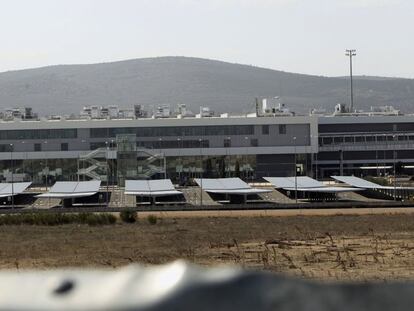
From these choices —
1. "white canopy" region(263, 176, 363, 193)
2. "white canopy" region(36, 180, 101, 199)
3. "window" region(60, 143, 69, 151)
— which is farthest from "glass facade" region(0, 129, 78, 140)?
"white canopy" region(263, 176, 363, 193)

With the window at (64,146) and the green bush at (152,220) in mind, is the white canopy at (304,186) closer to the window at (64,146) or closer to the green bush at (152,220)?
the green bush at (152,220)

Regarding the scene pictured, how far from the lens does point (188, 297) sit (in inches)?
121

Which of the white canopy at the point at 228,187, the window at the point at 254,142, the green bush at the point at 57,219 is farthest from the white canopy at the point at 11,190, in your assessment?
the window at the point at 254,142

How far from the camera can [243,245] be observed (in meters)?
34.6

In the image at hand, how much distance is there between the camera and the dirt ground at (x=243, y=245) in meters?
26.0

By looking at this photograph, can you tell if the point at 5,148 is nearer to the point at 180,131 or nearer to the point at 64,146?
the point at 64,146

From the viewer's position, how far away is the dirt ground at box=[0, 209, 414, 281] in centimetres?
2603

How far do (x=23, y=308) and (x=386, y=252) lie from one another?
28.6 metres

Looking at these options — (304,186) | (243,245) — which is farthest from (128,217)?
(304,186)

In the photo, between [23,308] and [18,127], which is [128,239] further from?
[18,127]

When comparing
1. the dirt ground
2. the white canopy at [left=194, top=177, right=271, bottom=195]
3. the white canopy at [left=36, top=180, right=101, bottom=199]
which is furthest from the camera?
the white canopy at [left=194, top=177, right=271, bottom=195]

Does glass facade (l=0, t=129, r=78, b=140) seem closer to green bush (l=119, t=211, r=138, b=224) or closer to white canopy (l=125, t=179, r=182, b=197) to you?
white canopy (l=125, t=179, r=182, b=197)

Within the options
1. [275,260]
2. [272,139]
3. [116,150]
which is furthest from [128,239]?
[272,139]

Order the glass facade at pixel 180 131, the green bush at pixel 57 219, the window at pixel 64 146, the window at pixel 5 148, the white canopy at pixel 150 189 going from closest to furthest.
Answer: the green bush at pixel 57 219
the white canopy at pixel 150 189
the window at pixel 5 148
the window at pixel 64 146
the glass facade at pixel 180 131
